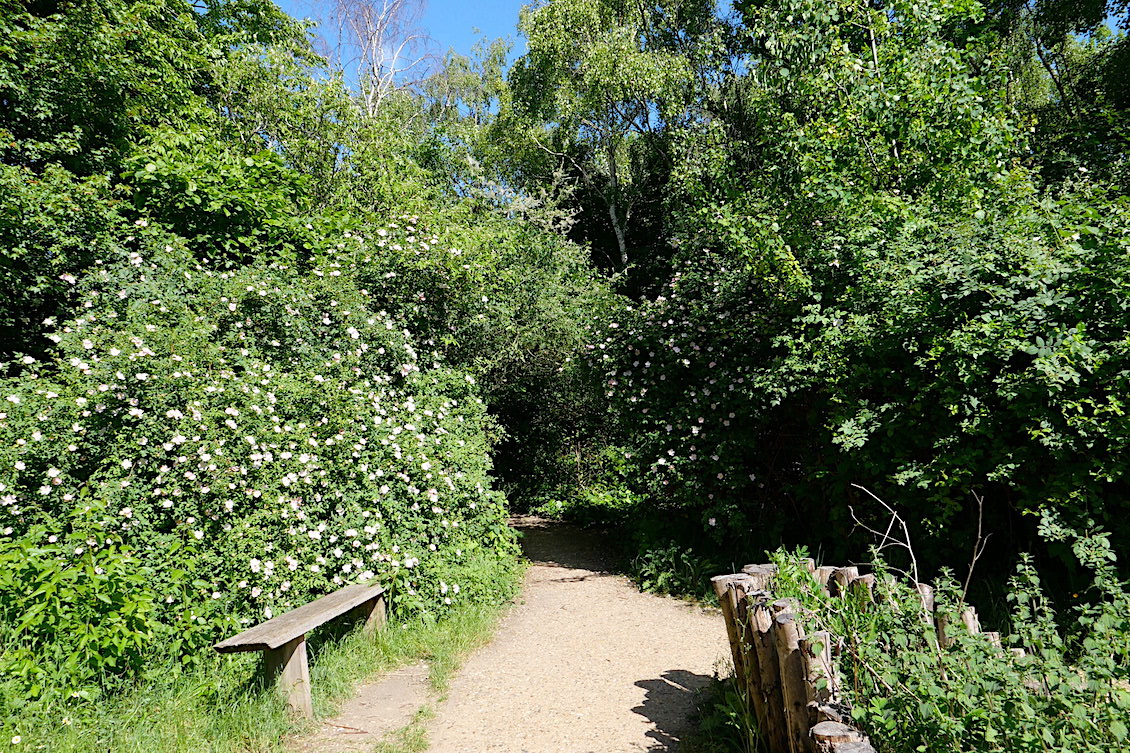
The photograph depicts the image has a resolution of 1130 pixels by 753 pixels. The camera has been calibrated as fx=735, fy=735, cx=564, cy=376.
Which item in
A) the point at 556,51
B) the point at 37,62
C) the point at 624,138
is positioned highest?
the point at 556,51

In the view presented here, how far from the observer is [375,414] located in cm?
617

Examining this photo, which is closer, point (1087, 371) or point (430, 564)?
point (1087, 371)

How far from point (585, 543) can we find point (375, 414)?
405 cm

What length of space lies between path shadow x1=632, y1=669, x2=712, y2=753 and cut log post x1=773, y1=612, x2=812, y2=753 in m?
0.90

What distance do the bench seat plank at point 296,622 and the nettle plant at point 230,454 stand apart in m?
0.28

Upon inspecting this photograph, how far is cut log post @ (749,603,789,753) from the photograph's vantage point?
3061 mm

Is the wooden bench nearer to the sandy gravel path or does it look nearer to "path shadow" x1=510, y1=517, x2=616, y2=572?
the sandy gravel path

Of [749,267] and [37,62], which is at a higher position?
[37,62]

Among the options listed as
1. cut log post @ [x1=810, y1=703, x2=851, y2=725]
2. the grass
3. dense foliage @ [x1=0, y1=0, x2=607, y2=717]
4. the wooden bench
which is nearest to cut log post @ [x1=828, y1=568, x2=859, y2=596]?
cut log post @ [x1=810, y1=703, x2=851, y2=725]

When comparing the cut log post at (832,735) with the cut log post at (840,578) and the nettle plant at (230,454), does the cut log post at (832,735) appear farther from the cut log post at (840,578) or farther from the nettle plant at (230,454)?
the nettle plant at (230,454)

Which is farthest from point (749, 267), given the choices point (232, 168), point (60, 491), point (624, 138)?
point (624, 138)

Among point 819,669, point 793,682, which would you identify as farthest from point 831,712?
point 793,682

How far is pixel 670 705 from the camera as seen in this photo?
417 cm

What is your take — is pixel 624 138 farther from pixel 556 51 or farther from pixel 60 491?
pixel 60 491
